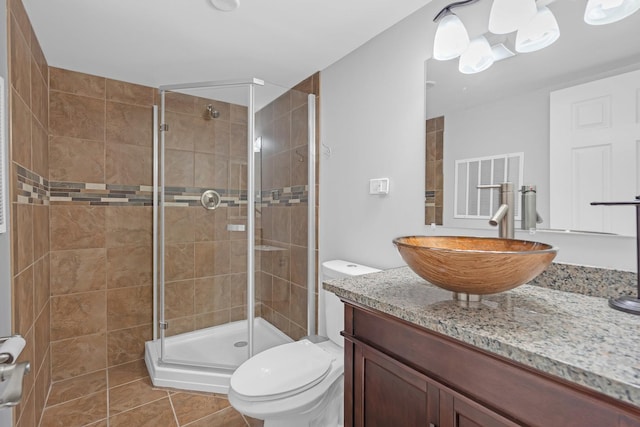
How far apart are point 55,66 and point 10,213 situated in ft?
4.85

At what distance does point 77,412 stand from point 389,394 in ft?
6.75

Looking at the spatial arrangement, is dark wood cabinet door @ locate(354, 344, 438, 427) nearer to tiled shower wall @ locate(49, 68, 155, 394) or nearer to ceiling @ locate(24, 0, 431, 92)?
ceiling @ locate(24, 0, 431, 92)

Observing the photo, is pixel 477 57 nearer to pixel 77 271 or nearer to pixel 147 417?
pixel 147 417

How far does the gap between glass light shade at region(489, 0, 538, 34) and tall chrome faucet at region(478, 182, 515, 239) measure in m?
0.59

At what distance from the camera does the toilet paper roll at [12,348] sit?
0.86m

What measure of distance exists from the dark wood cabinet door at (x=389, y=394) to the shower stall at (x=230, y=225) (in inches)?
53.2

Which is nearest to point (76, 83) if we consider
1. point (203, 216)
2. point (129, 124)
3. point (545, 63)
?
point (129, 124)

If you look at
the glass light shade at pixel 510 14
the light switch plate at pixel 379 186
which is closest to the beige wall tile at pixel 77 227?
the light switch plate at pixel 379 186

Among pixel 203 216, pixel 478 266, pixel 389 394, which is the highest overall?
pixel 203 216

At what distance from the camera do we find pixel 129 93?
8.18ft

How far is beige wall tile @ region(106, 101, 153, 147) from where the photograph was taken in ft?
7.96

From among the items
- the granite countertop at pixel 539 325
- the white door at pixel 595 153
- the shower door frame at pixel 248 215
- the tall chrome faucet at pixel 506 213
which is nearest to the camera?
the granite countertop at pixel 539 325

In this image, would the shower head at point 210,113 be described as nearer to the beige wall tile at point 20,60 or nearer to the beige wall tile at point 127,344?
the beige wall tile at point 20,60

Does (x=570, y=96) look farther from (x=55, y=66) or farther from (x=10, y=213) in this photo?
(x=55, y=66)
